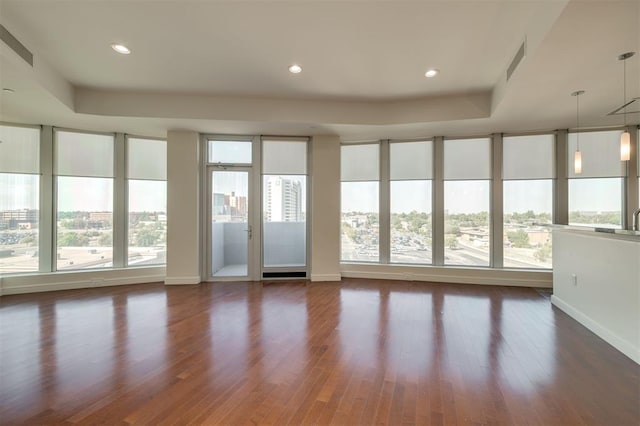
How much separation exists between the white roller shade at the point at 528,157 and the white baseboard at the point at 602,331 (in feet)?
8.02

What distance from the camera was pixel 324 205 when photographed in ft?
18.8

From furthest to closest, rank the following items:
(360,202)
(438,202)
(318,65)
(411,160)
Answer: (360,202), (411,160), (438,202), (318,65)

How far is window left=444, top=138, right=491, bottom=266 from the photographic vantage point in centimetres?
560

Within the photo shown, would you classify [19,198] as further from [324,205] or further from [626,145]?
[626,145]

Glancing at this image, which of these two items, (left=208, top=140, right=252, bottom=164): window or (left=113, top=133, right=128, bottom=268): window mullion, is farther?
(left=208, top=140, right=252, bottom=164): window

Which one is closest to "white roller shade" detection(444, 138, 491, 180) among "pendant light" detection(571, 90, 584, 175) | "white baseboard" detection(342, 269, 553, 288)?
"pendant light" detection(571, 90, 584, 175)

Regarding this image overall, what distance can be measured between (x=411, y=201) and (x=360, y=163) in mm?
1369

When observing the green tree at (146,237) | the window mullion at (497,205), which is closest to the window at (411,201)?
the window mullion at (497,205)

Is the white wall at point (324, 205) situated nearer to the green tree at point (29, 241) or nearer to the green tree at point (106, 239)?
the green tree at point (106, 239)

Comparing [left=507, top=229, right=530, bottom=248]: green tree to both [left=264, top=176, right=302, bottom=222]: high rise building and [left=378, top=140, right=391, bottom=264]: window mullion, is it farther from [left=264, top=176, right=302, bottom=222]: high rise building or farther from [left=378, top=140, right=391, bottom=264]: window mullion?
[left=264, top=176, right=302, bottom=222]: high rise building

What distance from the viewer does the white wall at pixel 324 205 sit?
5719 mm

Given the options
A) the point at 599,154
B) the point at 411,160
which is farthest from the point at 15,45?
the point at 599,154

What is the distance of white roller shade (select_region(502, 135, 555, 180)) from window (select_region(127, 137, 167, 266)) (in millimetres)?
7025

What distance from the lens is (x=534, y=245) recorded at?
5.44 metres
